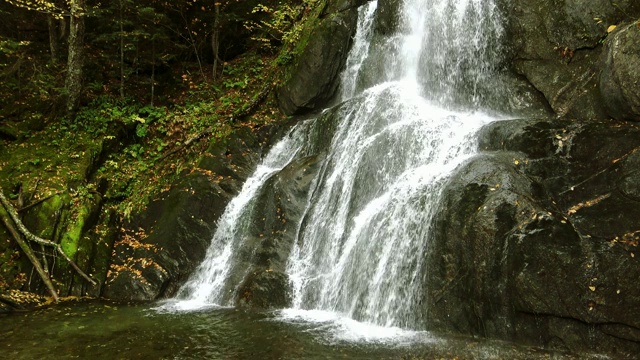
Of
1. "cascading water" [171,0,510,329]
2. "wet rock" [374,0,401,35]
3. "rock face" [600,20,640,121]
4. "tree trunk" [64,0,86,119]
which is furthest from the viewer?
"wet rock" [374,0,401,35]

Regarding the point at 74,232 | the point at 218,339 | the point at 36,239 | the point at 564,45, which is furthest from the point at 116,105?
the point at 564,45

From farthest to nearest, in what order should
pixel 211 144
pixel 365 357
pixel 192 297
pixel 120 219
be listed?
pixel 211 144 → pixel 120 219 → pixel 192 297 → pixel 365 357

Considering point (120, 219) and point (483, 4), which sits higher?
point (483, 4)

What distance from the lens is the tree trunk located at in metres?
13.0

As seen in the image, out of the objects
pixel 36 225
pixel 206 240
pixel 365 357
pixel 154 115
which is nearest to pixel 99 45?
pixel 154 115

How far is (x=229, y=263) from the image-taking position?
1042 centimetres

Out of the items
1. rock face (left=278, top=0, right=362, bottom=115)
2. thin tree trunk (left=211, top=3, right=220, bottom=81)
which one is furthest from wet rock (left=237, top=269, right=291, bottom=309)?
thin tree trunk (left=211, top=3, right=220, bottom=81)

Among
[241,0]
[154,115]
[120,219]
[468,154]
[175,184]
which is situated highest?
[241,0]

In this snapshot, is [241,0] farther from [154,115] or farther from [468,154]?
[468,154]

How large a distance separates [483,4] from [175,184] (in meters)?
9.19

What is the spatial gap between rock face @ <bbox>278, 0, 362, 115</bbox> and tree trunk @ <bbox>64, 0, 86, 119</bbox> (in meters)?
6.17

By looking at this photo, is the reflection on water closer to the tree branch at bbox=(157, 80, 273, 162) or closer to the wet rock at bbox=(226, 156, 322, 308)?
the wet rock at bbox=(226, 156, 322, 308)

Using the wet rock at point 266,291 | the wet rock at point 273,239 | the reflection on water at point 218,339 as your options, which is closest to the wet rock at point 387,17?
the wet rock at point 273,239

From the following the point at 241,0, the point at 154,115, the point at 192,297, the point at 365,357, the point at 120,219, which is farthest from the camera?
the point at 241,0
